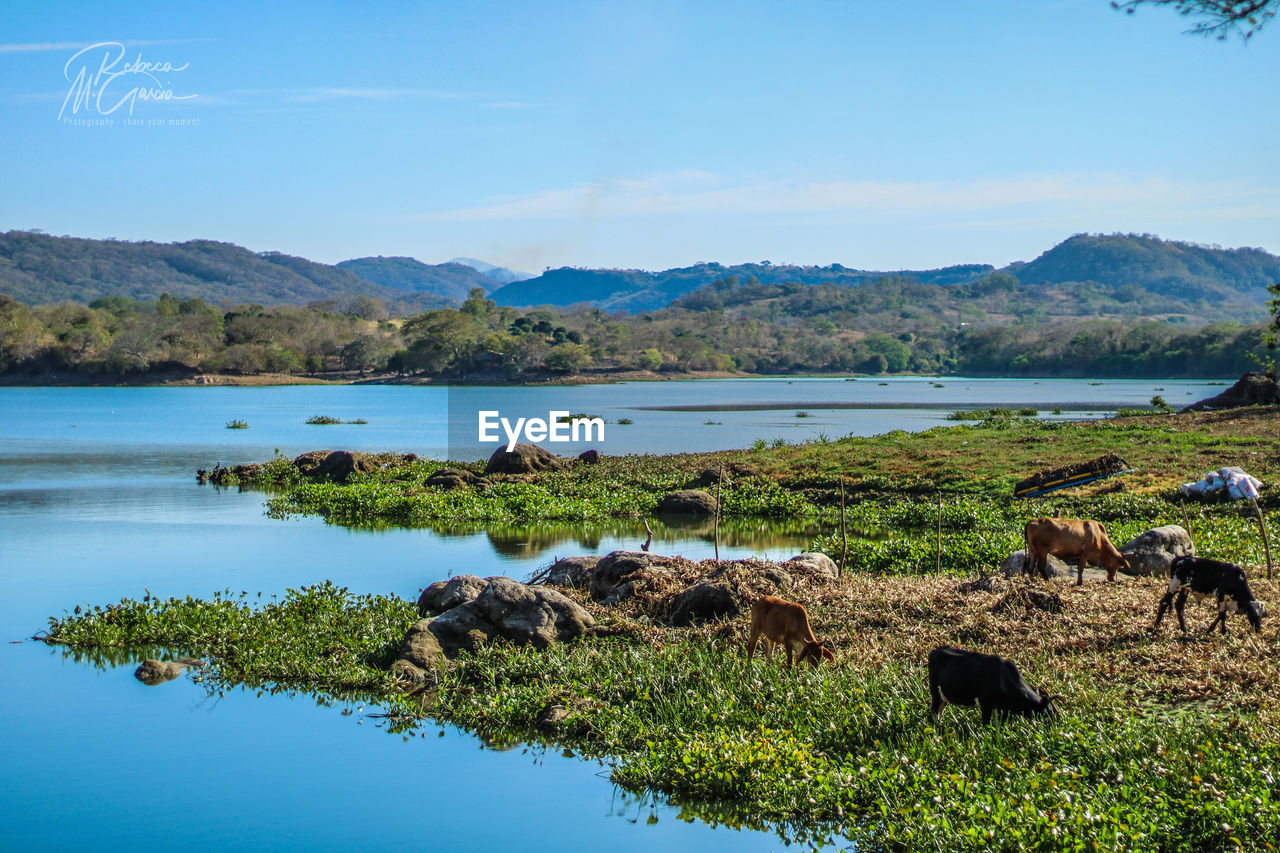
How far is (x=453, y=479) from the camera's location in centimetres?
3102

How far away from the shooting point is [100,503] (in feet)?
103

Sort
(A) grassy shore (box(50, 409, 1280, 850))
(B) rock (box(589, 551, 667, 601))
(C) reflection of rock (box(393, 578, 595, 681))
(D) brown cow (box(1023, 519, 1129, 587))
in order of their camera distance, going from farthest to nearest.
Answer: (B) rock (box(589, 551, 667, 601))
(D) brown cow (box(1023, 519, 1129, 587))
(C) reflection of rock (box(393, 578, 595, 681))
(A) grassy shore (box(50, 409, 1280, 850))

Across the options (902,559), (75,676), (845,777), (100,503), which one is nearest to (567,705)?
(845,777)

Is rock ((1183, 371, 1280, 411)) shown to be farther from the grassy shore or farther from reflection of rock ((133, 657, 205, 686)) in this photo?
reflection of rock ((133, 657, 205, 686))

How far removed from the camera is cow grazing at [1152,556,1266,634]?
1087 centimetres

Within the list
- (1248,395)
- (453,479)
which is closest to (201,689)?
(453,479)

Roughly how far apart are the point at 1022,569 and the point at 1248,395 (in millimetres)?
35774

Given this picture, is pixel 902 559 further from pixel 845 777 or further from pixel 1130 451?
pixel 1130 451

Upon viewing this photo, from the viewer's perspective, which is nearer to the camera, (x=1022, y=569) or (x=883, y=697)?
→ (x=883, y=697)

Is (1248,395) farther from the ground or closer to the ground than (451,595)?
farther from the ground

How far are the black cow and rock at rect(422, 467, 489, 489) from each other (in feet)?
74.5

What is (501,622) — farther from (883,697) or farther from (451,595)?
(883,697)

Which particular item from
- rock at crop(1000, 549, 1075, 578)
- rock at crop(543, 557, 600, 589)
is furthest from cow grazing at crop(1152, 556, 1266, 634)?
rock at crop(543, 557, 600, 589)

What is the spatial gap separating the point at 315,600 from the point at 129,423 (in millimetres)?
59793
